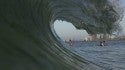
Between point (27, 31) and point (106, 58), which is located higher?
point (106, 58)

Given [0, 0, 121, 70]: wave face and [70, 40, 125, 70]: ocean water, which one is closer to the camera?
[0, 0, 121, 70]: wave face

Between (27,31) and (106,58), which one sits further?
(106,58)

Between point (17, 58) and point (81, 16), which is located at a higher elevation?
point (81, 16)

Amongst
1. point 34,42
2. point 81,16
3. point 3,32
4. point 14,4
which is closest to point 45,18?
point 81,16

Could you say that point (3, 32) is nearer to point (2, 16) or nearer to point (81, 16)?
point (2, 16)

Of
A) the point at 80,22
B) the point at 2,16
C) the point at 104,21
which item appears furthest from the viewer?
the point at 80,22

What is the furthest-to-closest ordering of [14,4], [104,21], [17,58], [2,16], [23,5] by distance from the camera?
1. [104,21]
2. [23,5]
3. [14,4]
4. [2,16]
5. [17,58]

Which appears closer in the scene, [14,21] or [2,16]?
[2,16]

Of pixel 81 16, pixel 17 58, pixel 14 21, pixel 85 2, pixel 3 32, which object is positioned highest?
pixel 81 16

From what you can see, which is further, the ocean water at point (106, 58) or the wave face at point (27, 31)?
the ocean water at point (106, 58)

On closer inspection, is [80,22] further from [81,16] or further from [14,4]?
[14,4]
